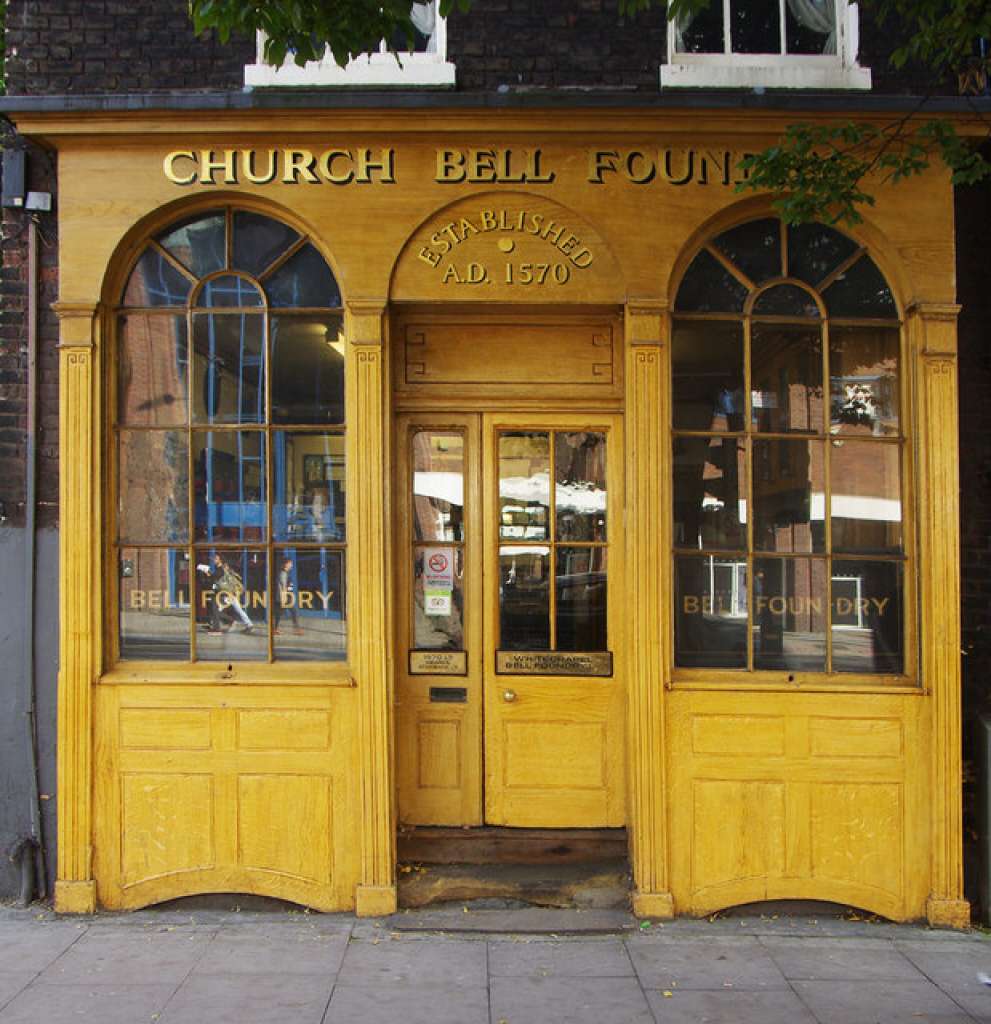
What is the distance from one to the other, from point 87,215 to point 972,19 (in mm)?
4840

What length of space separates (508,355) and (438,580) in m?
1.47

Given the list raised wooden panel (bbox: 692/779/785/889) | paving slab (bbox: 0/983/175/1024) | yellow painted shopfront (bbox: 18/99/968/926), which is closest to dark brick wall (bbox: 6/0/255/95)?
yellow painted shopfront (bbox: 18/99/968/926)

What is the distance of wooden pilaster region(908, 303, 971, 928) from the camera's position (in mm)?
5281

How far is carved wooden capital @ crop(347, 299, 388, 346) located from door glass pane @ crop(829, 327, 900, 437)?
2704mm

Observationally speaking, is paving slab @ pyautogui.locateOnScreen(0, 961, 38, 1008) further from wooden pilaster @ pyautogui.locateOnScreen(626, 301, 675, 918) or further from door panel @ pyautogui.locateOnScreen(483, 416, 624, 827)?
wooden pilaster @ pyautogui.locateOnScreen(626, 301, 675, 918)

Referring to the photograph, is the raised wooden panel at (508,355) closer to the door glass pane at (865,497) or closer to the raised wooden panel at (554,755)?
the door glass pane at (865,497)

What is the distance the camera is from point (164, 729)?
17.7ft

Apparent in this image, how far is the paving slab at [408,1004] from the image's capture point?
13.7ft

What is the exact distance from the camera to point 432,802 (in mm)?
5754

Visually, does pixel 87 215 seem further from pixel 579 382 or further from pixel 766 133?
pixel 766 133

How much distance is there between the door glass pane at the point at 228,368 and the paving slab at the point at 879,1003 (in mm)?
4223

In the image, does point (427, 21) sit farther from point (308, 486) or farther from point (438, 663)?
point (438, 663)

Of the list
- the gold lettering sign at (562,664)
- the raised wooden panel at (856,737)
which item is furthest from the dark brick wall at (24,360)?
the raised wooden panel at (856,737)

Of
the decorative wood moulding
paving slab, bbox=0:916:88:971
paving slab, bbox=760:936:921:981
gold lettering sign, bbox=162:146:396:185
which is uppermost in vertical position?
gold lettering sign, bbox=162:146:396:185
